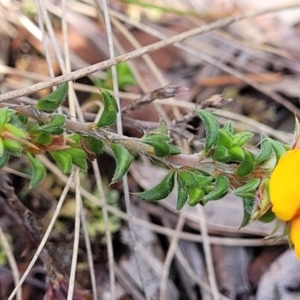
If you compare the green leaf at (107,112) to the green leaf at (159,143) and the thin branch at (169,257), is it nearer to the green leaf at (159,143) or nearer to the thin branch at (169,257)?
the green leaf at (159,143)

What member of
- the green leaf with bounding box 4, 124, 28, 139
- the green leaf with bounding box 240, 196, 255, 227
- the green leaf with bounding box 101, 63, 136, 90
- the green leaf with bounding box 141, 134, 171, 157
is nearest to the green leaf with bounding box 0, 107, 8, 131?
the green leaf with bounding box 4, 124, 28, 139

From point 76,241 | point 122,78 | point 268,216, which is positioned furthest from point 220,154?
point 122,78

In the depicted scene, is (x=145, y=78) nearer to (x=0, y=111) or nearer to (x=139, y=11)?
(x=139, y=11)

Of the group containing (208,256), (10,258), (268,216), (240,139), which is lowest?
(208,256)

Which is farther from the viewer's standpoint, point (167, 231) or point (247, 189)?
point (167, 231)

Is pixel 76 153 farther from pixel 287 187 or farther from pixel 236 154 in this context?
pixel 287 187

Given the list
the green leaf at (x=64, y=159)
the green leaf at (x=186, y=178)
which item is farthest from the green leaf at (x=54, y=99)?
the green leaf at (x=186, y=178)

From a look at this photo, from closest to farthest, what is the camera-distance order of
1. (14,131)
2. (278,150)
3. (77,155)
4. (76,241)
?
(278,150), (14,131), (77,155), (76,241)

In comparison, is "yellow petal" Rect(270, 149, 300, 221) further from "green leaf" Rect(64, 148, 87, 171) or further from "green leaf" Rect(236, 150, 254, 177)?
"green leaf" Rect(64, 148, 87, 171)
